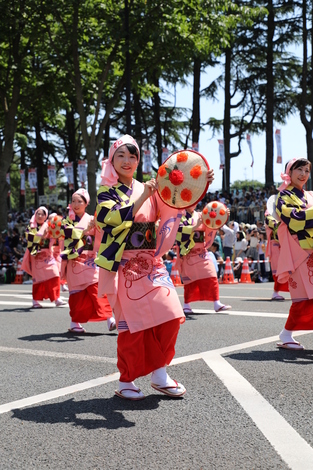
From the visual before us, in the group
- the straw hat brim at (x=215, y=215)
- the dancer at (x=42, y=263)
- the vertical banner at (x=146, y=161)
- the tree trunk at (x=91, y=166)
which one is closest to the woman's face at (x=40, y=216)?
the dancer at (x=42, y=263)

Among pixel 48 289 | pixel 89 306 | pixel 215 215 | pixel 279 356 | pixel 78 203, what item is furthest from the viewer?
pixel 48 289

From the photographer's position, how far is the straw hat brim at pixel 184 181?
4598mm

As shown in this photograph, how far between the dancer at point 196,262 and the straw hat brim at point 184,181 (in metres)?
5.48

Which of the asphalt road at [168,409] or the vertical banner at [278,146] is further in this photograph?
the vertical banner at [278,146]

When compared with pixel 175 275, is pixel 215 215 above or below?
above

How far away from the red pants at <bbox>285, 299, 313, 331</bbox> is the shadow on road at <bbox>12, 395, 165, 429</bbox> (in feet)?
7.10

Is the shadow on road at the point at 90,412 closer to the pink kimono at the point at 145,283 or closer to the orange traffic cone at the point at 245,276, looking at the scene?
the pink kimono at the point at 145,283

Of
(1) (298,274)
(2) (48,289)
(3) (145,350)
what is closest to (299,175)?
(1) (298,274)

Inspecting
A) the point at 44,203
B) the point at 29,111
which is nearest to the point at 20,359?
the point at 29,111

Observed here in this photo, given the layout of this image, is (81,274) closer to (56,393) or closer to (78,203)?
(78,203)

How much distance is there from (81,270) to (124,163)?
4.09 metres

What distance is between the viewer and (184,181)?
4602 mm

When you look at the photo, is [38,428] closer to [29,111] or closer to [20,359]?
[20,359]

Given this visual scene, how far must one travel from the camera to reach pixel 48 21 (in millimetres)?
21828
